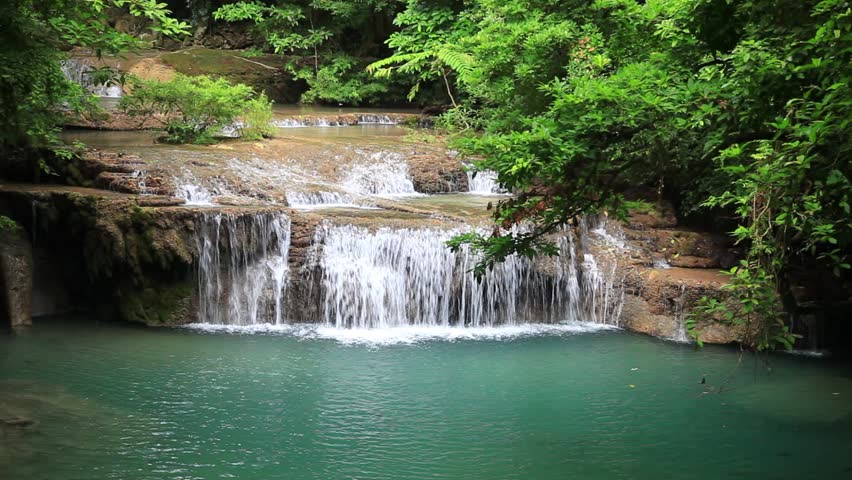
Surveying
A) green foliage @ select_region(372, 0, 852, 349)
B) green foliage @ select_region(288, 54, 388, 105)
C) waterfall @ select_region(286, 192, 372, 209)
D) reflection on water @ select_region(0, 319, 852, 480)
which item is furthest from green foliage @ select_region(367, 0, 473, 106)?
green foliage @ select_region(372, 0, 852, 349)

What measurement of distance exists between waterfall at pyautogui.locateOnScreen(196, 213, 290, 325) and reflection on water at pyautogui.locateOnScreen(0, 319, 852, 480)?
629mm

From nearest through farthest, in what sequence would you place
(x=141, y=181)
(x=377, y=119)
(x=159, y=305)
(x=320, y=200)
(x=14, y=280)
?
(x=14, y=280) < (x=159, y=305) < (x=141, y=181) < (x=320, y=200) < (x=377, y=119)

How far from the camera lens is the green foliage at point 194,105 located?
1429 cm

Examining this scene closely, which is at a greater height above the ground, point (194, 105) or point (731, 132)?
point (194, 105)

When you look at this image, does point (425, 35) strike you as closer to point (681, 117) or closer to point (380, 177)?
point (380, 177)

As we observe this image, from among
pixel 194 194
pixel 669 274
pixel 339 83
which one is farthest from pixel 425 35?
pixel 669 274

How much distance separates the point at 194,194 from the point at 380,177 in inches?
132

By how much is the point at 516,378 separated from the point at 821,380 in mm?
3312

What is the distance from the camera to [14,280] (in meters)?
10.7

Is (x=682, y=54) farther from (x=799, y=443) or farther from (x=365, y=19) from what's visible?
(x=365, y=19)

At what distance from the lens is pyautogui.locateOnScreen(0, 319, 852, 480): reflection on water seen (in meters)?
7.25

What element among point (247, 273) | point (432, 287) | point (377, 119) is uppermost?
point (377, 119)

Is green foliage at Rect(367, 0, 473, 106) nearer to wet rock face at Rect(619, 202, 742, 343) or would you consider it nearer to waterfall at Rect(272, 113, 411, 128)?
waterfall at Rect(272, 113, 411, 128)

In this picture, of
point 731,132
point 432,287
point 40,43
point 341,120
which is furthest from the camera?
point 341,120
